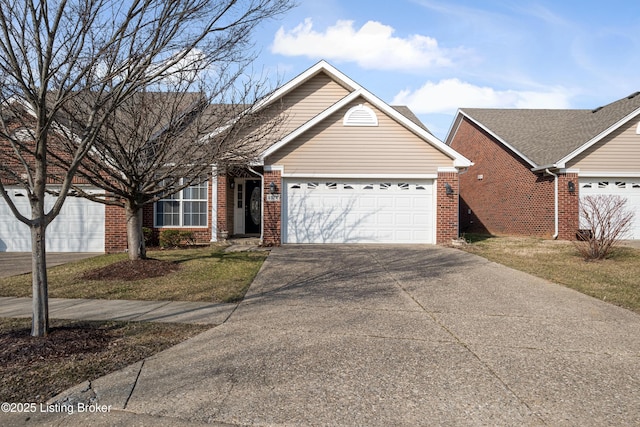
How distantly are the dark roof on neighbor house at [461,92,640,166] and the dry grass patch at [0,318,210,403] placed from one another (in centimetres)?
1520

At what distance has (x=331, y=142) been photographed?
1352 cm

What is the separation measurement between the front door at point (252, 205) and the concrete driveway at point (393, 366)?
9360 millimetres

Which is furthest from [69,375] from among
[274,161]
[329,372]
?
[274,161]

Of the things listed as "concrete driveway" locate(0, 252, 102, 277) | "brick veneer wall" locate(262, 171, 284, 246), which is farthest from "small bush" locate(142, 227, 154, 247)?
"brick veneer wall" locate(262, 171, 284, 246)

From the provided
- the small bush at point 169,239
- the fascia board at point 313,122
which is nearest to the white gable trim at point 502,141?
the fascia board at point 313,122

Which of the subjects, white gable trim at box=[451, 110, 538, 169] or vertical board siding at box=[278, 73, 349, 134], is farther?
white gable trim at box=[451, 110, 538, 169]

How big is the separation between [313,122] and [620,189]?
11759 millimetres

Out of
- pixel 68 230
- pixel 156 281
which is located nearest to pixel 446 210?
pixel 156 281

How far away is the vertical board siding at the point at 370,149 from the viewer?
13.5m

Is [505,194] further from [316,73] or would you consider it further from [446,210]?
[316,73]

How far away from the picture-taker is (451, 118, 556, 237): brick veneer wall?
16.1 metres

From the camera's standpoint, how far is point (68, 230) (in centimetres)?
1308

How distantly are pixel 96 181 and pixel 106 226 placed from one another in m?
4.98

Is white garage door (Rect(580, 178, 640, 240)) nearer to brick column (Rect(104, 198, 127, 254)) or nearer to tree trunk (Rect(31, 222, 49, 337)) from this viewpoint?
brick column (Rect(104, 198, 127, 254))
